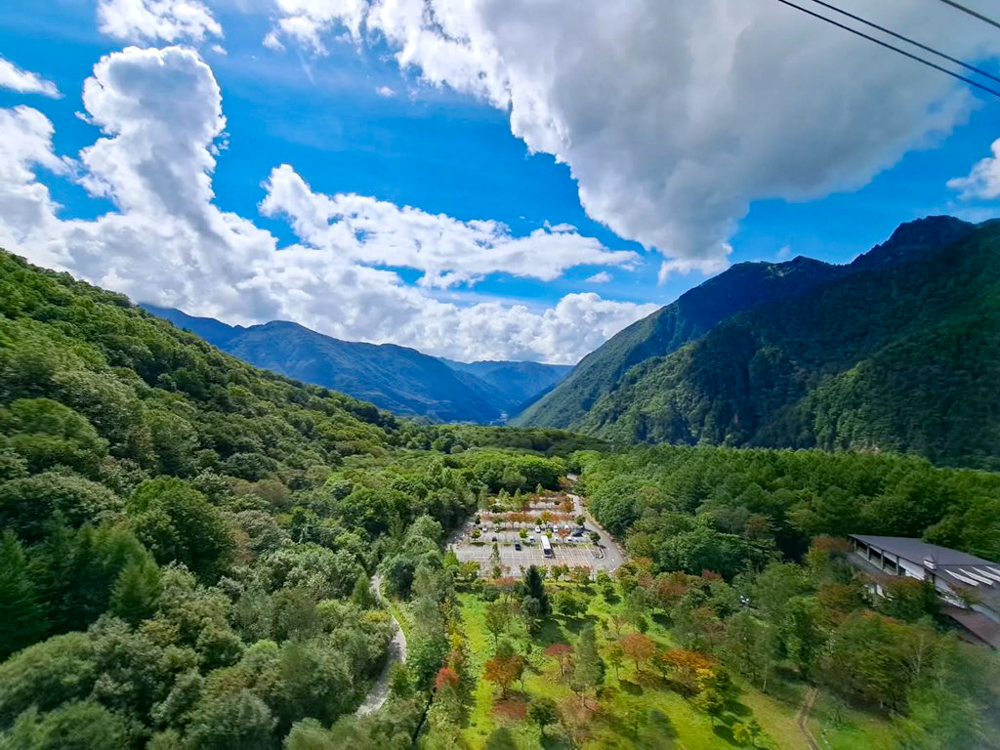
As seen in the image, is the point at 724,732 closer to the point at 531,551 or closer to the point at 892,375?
the point at 531,551

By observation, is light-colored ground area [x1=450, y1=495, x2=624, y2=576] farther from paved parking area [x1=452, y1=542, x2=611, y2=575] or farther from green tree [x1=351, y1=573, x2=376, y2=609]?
green tree [x1=351, y1=573, x2=376, y2=609]

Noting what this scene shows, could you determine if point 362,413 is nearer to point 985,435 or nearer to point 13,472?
point 13,472

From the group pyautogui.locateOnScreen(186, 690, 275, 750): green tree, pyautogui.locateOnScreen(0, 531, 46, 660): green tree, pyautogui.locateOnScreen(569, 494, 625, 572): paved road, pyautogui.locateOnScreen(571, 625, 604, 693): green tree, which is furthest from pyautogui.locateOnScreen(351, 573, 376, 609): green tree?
pyautogui.locateOnScreen(569, 494, 625, 572): paved road

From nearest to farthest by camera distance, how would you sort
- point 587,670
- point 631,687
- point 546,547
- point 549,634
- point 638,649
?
point 587,670 → point 631,687 → point 638,649 → point 549,634 → point 546,547

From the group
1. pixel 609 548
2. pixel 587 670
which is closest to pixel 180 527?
pixel 587 670

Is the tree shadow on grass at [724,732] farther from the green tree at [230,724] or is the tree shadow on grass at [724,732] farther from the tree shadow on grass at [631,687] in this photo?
the green tree at [230,724]

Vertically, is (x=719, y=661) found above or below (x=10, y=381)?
below

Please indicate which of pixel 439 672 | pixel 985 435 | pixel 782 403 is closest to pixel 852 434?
pixel 985 435

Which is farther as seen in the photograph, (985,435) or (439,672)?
(985,435)
